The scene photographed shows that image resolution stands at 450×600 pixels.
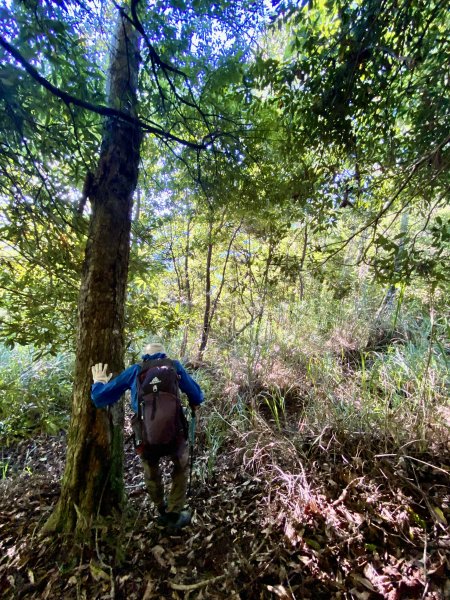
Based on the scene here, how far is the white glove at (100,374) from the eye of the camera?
2.35 meters

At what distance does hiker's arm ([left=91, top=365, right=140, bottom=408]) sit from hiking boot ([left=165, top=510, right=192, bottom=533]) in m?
1.15

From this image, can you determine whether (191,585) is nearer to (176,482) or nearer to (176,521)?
(176,521)

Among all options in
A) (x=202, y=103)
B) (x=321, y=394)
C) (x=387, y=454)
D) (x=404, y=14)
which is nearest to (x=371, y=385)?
(x=321, y=394)

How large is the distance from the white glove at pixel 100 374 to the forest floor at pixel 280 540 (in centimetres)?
120

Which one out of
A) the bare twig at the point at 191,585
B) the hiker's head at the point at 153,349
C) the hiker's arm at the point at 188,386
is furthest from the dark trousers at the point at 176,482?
the hiker's head at the point at 153,349

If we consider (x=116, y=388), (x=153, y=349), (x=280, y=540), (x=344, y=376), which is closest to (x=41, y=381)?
(x=153, y=349)

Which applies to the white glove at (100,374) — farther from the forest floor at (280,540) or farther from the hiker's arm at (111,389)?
the forest floor at (280,540)

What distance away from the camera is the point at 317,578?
1.91 m

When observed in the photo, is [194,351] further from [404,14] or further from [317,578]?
[404,14]

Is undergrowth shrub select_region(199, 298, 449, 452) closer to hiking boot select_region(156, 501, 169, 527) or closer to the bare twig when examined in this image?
hiking boot select_region(156, 501, 169, 527)

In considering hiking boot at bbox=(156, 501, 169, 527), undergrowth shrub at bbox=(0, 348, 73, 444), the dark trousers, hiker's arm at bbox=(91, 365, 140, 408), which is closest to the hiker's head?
hiker's arm at bbox=(91, 365, 140, 408)

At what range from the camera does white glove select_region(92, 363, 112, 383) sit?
2.35 metres

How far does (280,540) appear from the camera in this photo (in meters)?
2.19

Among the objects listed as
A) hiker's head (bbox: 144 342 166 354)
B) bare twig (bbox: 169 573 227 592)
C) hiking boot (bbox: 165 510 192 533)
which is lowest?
bare twig (bbox: 169 573 227 592)
